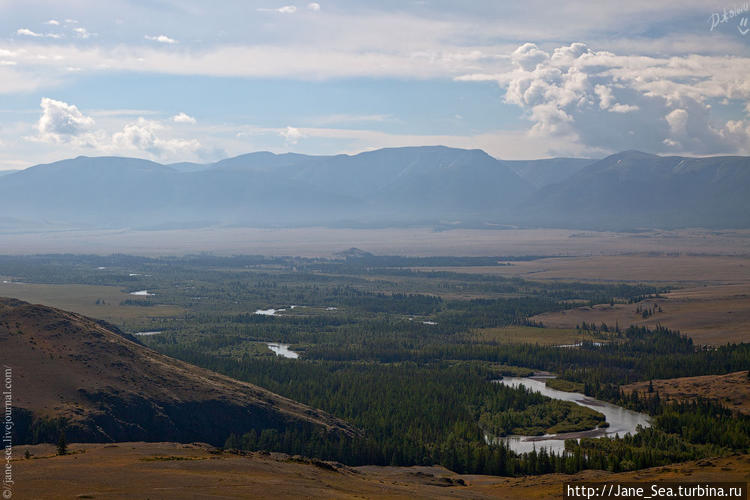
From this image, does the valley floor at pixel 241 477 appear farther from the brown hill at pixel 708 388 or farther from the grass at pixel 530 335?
the grass at pixel 530 335

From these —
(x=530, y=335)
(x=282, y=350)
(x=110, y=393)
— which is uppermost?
(x=110, y=393)

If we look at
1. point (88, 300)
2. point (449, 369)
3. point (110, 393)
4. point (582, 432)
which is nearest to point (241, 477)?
point (110, 393)

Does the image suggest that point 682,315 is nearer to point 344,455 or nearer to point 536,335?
point 536,335

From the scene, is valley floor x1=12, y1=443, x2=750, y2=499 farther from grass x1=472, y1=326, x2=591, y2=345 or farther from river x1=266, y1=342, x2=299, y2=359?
grass x1=472, y1=326, x2=591, y2=345

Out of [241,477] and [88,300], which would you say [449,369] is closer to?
[241,477]

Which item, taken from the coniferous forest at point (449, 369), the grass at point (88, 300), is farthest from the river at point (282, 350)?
the grass at point (88, 300)

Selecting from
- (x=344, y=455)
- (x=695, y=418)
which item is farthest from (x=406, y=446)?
(x=695, y=418)
